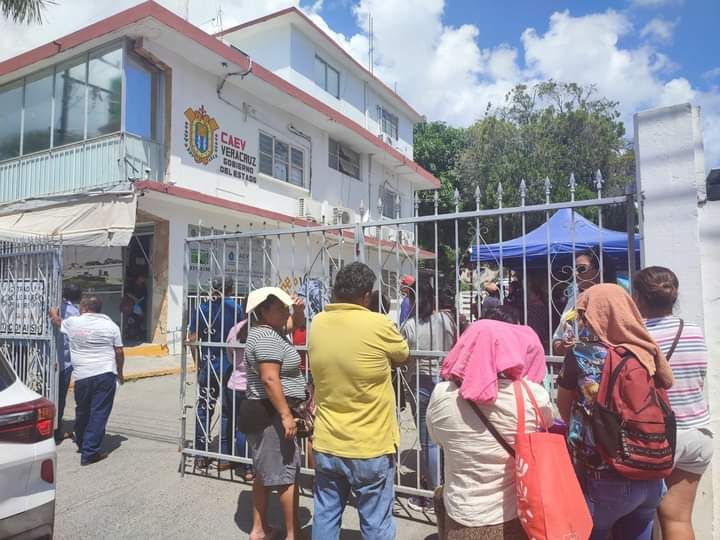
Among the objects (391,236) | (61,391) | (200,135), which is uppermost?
(200,135)

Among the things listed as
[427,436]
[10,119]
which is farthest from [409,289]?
[10,119]

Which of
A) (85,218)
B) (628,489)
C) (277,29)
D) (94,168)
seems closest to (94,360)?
(628,489)

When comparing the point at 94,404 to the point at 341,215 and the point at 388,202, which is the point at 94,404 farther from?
the point at 388,202

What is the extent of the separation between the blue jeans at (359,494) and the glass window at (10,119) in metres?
12.3

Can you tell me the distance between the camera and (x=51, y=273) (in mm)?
5734

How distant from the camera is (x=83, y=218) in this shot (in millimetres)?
9852

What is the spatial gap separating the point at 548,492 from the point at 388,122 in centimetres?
1974

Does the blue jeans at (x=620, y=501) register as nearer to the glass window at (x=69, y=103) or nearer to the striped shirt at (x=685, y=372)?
the striped shirt at (x=685, y=372)

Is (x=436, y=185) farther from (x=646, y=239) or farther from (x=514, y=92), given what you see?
(x=646, y=239)

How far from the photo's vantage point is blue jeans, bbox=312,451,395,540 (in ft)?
8.64

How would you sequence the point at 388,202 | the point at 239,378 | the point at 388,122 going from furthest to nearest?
the point at 388,122 < the point at 388,202 < the point at 239,378

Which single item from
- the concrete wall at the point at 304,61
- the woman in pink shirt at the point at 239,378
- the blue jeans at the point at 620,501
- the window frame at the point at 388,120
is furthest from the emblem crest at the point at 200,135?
the blue jeans at the point at 620,501

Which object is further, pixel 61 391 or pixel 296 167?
pixel 296 167

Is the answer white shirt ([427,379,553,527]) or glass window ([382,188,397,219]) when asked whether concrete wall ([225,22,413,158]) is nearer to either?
glass window ([382,188,397,219])
